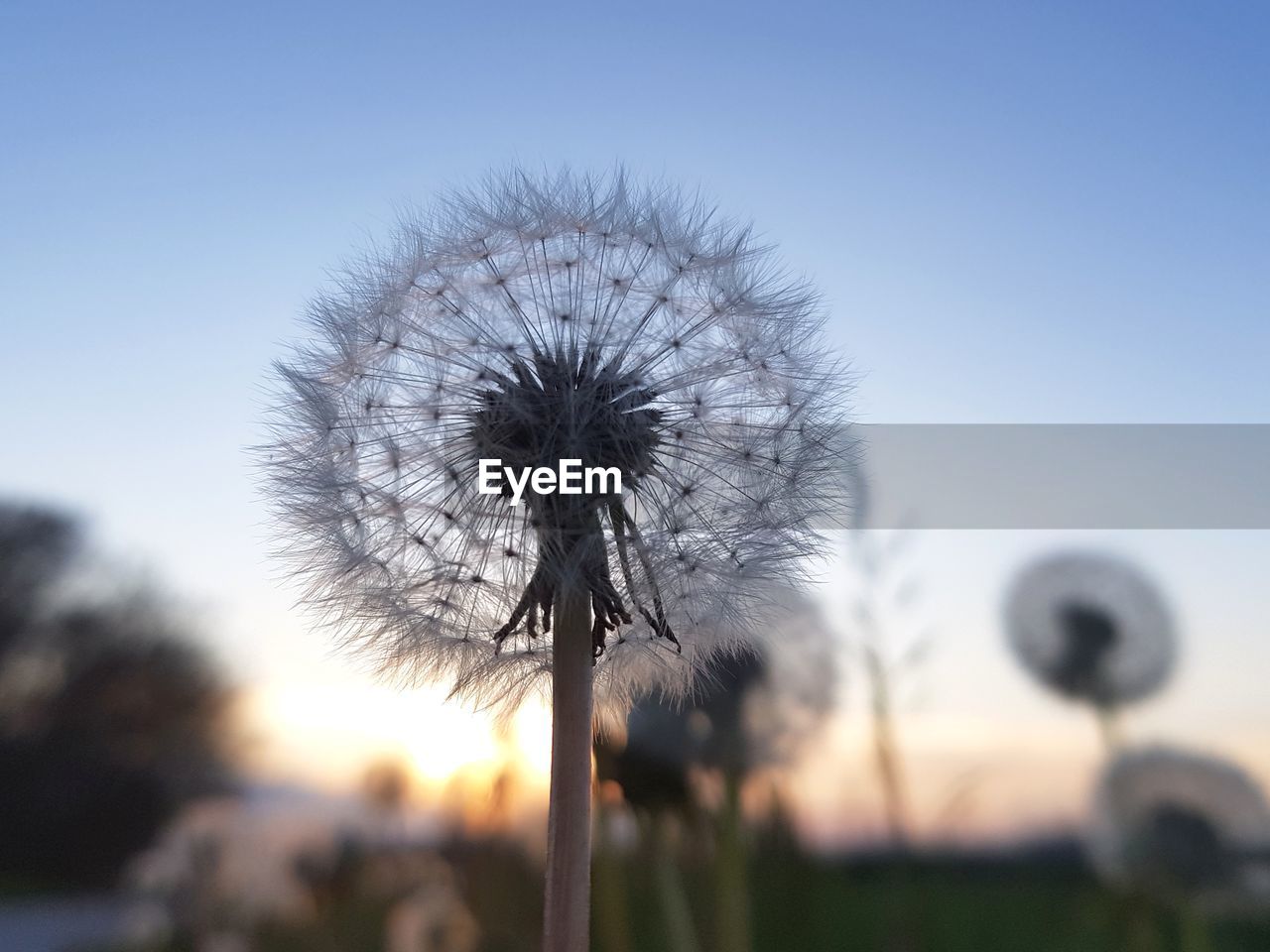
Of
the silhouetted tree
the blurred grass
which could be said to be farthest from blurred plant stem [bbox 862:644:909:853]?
the silhouetted tree

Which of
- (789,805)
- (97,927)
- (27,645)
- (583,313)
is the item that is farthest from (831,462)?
(27,645)

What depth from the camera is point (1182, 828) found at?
2.45 m

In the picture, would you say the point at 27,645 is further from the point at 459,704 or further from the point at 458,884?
the point at 459,704

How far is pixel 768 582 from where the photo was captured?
5.18 feet

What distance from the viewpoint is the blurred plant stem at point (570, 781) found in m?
1.38

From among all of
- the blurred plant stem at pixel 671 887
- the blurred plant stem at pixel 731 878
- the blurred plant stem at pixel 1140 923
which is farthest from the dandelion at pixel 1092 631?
the blurred plant stem at pixel 671 887

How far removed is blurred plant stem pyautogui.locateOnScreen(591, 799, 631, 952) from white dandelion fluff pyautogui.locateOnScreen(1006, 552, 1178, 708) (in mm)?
1286

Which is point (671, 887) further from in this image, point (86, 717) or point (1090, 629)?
point (86, 717)

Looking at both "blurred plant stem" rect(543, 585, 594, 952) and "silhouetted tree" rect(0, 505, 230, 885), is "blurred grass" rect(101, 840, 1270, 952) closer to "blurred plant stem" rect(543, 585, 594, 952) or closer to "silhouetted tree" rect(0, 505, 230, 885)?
"silhouetted tree" rect(0, 505, 230, 885)

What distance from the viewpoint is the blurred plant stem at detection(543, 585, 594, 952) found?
138 centimetres

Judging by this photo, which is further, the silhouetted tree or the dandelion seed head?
the silhouetted tree

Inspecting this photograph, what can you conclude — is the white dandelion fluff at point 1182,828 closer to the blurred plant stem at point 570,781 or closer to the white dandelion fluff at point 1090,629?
the white dandelion fluff at point 1090,629

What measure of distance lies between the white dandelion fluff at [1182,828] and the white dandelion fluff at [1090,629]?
0.20 meters

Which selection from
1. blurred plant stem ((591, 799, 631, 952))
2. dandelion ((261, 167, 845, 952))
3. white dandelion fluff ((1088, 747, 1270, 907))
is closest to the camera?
dandelion ((261, 167, 845, 952))
